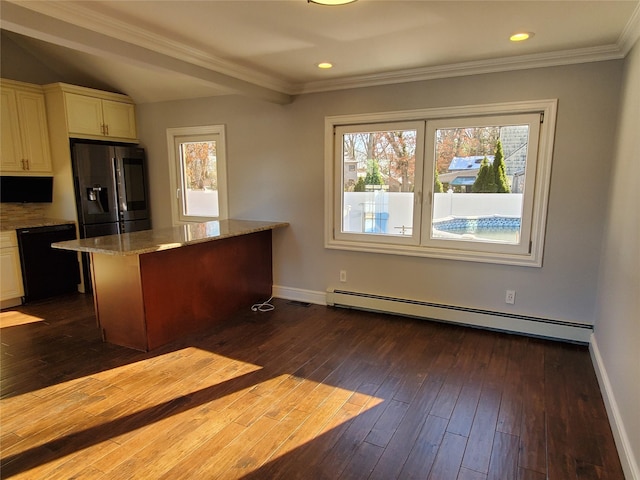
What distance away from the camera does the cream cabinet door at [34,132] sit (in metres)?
4.20

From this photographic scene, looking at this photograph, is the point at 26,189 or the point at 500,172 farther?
the point at 26,189

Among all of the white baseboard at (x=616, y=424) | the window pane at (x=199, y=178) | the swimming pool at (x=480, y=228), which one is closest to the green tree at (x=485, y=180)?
the swimming pool at (x=480, y=228)

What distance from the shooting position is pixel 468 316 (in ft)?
11.6

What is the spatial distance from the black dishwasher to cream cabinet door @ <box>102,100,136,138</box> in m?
1.30

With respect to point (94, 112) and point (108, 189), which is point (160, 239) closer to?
point (108, 189)

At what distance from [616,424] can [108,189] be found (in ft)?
17.0

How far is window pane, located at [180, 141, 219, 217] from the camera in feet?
15.4

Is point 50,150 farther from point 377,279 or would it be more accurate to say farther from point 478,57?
point 478,57

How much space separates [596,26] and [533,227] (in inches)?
59.6

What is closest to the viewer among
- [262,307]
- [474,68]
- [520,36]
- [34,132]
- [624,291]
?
[624,291]

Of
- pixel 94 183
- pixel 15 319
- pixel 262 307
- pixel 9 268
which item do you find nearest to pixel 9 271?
pixel 9 268

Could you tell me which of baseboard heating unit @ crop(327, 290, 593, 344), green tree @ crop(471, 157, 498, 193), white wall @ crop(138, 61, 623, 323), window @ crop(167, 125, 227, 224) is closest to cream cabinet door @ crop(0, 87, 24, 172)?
white wall @ crop(138, 61, 623, 323)

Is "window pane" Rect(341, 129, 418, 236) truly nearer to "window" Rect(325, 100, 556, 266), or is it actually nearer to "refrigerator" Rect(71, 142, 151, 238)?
"window" Rect(325, 100, 556, 266)

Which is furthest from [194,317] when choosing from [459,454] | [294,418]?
[459,454]
